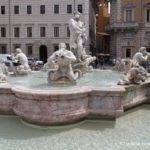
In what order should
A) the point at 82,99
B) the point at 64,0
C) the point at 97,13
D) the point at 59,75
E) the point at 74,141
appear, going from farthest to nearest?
1. the point at 97,13
2. the point at 64,0
3. the point at 59,75
4. the point at 82,99
5. the point at 74,141

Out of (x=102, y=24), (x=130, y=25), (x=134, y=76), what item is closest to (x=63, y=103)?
(x=134, y=76)

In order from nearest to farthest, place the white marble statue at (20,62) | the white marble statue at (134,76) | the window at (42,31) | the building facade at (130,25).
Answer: the white marble statue at (134,76)
the white marble statue at (20,62)
the building facade at (130,25)
the window at (42,31)

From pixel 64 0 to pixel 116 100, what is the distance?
33.4m

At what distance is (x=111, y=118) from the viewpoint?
19.8 feet

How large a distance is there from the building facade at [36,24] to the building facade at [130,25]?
11.8 ft

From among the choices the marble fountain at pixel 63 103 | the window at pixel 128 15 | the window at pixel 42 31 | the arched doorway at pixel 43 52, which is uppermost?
the window at pixel 128 15

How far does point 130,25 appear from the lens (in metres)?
36.1

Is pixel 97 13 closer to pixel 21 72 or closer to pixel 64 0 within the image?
pixel 64 0

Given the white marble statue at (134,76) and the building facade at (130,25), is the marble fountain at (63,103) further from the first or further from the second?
the building facade at (130,25)

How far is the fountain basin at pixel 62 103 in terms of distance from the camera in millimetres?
5590

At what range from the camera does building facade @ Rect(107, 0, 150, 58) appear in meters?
35.8

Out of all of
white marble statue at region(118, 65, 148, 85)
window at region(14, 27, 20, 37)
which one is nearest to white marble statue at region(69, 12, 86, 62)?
white marble statue at region(118, 65, 148, 85)

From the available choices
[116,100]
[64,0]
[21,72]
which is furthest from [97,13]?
[116,100]

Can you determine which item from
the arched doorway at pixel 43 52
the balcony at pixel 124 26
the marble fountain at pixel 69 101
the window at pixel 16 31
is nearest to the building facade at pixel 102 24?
the balcony at pixel 124 26
